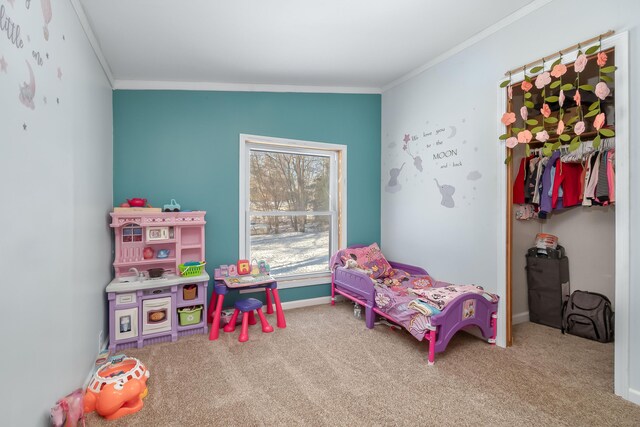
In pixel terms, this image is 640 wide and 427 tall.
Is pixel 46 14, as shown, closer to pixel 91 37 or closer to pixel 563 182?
pixel 91 37

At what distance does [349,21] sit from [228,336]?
2738 millimetres

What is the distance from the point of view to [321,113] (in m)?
3.63

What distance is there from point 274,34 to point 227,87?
1.04 metres

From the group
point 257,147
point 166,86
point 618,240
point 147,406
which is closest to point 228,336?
point 147,406

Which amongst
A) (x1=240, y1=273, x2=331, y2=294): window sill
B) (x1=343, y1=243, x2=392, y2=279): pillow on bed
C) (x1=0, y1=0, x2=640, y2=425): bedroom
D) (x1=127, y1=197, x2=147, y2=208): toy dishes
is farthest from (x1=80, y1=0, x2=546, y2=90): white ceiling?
(x1=240, y1=273, x2=331, y2=294): window sill

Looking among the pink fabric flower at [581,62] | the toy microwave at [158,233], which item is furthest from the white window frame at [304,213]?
the pink fabric flower at [581,62]

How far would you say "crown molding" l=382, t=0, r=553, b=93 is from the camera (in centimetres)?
224

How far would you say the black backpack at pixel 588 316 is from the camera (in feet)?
8.69

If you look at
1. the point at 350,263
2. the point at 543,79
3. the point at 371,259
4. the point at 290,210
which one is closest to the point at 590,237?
the point at 543,79

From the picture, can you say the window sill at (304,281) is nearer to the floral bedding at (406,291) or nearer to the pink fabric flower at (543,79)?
the floral bedding at (406,291)

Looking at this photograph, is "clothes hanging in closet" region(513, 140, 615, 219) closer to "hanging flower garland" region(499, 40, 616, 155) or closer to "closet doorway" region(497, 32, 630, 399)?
"closet doorway" region(497, 32, 630, 399)

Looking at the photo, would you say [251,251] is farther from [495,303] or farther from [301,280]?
[495,303]

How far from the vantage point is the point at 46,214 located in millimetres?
1383

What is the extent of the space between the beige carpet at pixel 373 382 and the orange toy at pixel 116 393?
Answer: 60mm
